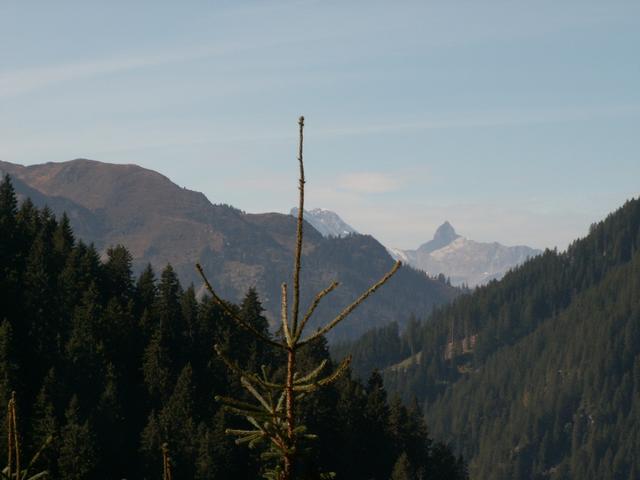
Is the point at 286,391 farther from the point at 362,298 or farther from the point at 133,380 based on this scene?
the point at 133,380

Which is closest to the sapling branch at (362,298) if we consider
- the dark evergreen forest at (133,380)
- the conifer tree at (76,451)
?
the conifer tree at (76,451)

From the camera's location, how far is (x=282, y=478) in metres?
12.5

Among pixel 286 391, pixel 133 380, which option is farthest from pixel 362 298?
pixel 133 380

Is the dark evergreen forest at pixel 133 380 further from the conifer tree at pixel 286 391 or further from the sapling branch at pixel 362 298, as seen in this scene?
the sapling branch at pixel 362 298

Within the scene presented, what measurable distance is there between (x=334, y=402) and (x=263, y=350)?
11.4 m

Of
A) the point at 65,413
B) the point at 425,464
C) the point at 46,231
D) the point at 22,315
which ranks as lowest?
the point at 425,464

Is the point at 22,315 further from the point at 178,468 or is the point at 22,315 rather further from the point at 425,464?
the point at 425,464

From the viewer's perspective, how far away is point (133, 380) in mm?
115688

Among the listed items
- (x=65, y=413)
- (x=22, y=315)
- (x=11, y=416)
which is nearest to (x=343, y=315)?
(x=11, y=416)

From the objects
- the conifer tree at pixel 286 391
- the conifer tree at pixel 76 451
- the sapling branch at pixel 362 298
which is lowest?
the conifer tree at pixel 76 451

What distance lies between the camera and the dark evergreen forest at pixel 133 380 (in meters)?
100

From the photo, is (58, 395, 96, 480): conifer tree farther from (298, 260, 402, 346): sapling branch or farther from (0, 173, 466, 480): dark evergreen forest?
(298, 260, 402, 346): sapling branch

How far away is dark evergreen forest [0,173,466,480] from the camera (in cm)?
10038

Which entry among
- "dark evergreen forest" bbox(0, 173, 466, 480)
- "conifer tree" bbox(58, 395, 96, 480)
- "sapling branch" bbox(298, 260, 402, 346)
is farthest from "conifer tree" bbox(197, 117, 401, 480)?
"dark evergreen forest" bbox(0, 173, 466, 480)
